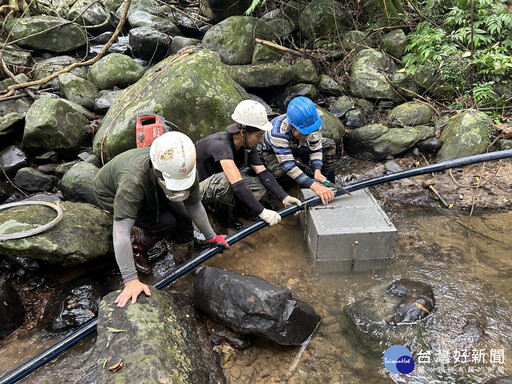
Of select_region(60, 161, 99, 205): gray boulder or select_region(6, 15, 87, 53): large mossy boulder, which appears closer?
select_region(60, 161, 99, 205): gray boulder

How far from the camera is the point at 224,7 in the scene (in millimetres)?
8625

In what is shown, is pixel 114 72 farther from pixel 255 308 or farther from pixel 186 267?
pixel 255 308

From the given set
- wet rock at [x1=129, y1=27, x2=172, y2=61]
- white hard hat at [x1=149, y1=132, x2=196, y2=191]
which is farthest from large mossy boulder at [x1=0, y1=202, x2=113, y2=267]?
wet rock at [x1=129, y1=27, x2=172, y2=61]

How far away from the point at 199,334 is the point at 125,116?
11.2ft

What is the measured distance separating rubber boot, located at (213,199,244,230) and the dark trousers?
2.13 ft

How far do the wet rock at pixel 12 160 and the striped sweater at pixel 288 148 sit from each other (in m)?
3.82

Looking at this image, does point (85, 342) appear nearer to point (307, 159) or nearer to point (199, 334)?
point (199, 334)

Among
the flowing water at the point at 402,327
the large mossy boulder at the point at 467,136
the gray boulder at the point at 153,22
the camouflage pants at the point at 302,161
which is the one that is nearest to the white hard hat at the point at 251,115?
the camouflage pants at the point at 302,161

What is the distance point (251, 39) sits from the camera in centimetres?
736

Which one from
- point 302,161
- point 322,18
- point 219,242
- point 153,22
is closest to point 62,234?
point 219,242

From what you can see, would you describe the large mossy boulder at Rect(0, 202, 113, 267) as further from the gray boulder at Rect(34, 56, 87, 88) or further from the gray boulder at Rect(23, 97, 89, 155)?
the gray boulder at Rect(34, 56, 87, 88)

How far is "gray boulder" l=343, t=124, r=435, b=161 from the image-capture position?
5.46 metres

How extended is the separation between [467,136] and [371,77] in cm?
246

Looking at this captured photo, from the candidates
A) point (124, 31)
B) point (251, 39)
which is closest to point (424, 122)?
point (251, 39)
